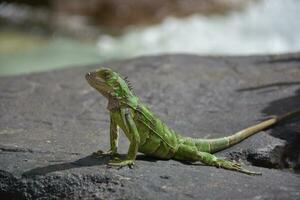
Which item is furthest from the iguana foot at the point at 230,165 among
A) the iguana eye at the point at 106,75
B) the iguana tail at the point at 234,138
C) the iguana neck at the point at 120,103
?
the iguana eye at the point at 106,75

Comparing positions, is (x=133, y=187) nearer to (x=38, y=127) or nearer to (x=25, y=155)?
(x=25, y=155)

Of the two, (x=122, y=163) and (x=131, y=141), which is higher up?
(x=131, y=141)

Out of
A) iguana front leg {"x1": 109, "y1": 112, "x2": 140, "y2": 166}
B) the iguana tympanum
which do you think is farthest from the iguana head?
iguana front leg {"x1": 109, "y1": 112, "x2": 140, "y2": 166}

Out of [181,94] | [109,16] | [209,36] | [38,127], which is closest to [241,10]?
[209,36]

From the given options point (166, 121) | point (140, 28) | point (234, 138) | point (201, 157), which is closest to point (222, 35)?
point (140, 28)

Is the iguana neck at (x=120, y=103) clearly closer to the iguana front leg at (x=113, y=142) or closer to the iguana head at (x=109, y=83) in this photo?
the iguana head at (x=109, y=83)

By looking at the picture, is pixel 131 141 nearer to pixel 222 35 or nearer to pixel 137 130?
pixel 137 130
